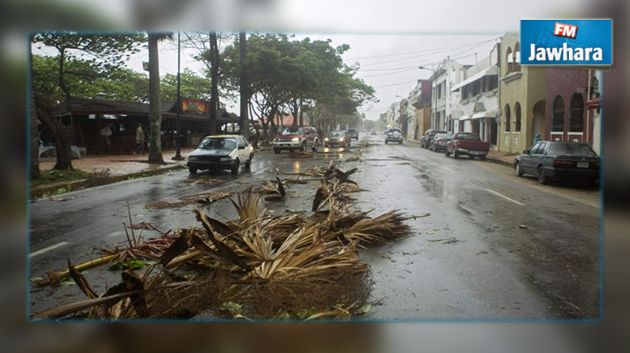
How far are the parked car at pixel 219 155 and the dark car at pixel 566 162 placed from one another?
955cm

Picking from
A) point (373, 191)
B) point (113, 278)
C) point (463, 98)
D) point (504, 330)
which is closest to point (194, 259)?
point (113, 278)

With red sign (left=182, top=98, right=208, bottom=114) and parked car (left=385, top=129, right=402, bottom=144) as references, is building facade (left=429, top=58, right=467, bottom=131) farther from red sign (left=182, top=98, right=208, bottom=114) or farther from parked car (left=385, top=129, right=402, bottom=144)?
red sign (left=182, top=98, right=208, bottom=114)

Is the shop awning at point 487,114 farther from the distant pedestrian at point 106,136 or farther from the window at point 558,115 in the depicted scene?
the distant pedestrian at point 106,136

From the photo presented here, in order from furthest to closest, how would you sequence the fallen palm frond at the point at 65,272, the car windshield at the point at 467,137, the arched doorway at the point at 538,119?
1. the car windshield at the point at 467,137
2. the arched doorway at the point at 538,119
3. the fallen palm frond at the point at 65,272

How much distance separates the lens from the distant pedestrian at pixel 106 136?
22.8 meters

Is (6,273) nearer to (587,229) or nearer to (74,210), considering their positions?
(74,210)

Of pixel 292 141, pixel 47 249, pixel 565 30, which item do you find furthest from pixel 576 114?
pixel 47 249

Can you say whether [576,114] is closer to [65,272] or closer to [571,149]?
[571,149]

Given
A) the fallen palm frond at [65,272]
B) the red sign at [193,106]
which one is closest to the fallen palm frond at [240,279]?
the fallen palm frond at [65,272]

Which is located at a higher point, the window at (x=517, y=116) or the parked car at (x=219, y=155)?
→ the window at (x=517, y=116)

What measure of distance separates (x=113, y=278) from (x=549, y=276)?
14.5 feet

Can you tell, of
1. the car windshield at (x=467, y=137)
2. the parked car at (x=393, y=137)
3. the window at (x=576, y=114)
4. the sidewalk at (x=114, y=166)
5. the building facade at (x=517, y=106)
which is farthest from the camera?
the parked car at (x=393, y=137)

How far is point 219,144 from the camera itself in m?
18.0

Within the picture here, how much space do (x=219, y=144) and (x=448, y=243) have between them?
12.5 meters
